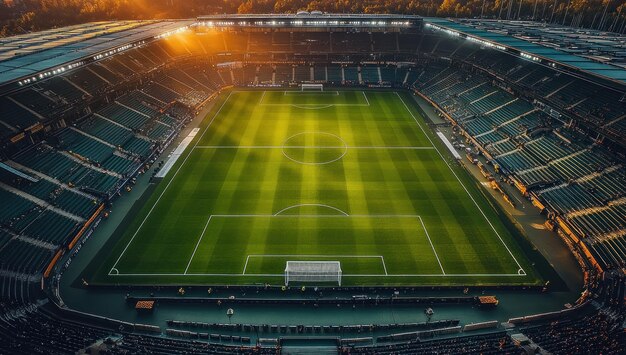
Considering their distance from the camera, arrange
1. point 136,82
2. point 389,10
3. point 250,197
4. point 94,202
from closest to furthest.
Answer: point 94,202 < point 250,197 < point 136,82 < point 389,10

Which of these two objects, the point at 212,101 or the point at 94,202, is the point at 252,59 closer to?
the point at 212,101

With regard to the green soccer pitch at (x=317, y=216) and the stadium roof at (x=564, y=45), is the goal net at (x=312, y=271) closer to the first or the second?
the green soccer pitch at (x=317, y=216)

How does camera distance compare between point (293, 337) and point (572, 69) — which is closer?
point (293, 337)

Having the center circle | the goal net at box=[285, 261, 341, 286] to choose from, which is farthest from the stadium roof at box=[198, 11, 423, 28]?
the goal net at box=[285, 261, 341, 286]

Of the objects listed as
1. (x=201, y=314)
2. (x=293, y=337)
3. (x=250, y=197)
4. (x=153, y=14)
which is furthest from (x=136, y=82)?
(x=153, y=14)

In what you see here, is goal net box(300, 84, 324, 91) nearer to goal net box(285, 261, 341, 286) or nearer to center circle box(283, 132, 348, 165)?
center circle box(283, 132, 348, 165)

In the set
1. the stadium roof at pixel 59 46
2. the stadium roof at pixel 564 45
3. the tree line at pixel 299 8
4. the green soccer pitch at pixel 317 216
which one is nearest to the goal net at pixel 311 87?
the green soccer pitch at pixel 317 216
